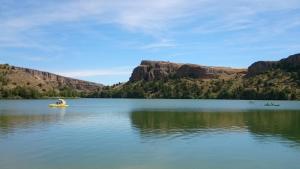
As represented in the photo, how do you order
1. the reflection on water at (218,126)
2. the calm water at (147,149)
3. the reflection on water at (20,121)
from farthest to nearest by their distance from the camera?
the reflection on water at (20,121) < the reflection on water at (218,126) < the calm water at (147,149)

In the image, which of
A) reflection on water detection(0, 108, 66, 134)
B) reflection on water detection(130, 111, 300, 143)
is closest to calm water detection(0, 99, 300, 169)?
reflection on water detection(130, 111, 300, 143)

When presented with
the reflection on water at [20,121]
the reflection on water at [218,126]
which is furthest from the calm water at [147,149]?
the reflection on water at [20,121]

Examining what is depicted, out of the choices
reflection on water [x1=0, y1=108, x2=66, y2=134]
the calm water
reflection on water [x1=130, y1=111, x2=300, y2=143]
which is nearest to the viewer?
the calm water

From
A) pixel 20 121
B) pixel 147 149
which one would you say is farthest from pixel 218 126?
pixel 20 121

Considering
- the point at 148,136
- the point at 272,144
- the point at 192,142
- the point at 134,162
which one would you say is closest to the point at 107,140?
the point at 148,136

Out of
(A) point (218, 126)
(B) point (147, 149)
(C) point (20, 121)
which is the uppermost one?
(C) point (20, 121)

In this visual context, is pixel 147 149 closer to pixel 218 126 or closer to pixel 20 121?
pixel 218 126

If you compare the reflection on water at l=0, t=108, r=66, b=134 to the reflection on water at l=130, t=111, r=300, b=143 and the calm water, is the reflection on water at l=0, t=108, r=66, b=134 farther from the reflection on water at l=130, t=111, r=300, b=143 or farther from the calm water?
the reflection on water at l=130, t=111, r=300, b=143

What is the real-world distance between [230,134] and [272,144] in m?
10.3

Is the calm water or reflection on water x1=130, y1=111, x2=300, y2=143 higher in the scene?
reflection on water x1=130, y1=111, x2=300, y2=143

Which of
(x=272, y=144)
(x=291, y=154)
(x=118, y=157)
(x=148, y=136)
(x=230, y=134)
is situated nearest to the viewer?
(x=118, y=157)

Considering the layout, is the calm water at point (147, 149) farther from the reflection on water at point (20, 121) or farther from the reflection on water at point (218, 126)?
the reflection on water at point (20, 121)

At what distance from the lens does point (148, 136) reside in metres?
52.1

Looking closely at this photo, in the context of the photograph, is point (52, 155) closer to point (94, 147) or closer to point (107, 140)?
point (94, 147)
